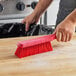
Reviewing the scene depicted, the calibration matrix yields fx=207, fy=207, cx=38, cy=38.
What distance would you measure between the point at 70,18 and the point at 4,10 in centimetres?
81

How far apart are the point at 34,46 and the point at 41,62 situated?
11cm

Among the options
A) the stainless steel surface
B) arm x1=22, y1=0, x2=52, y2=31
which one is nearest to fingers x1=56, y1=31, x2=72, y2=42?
arm x1=22, y1=0, x2=52, y2=31

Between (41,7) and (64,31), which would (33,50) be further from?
(41,7)

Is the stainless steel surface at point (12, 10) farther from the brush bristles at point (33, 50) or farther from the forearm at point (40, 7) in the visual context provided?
the brush bristles at point (33, 50)

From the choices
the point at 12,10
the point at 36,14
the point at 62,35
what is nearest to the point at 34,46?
the point at 62,35

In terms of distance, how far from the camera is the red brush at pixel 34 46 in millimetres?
886

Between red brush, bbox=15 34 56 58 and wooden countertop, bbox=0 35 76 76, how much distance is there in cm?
2

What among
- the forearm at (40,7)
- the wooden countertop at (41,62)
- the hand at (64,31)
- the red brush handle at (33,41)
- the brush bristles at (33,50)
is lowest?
the wooden countertop at (41,62)

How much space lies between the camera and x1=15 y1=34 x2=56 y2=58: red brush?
89cm

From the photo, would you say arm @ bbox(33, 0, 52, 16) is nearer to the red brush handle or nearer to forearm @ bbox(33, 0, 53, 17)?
forearm @ bbox(33, 0, 53, 17)

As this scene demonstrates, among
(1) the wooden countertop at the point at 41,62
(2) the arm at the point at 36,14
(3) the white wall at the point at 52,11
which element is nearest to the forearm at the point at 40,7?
(2) the arm at the point at 36,14

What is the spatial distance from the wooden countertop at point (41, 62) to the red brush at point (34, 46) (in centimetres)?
2

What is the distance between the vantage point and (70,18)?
974 millimetres

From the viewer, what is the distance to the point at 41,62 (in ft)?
2.78
